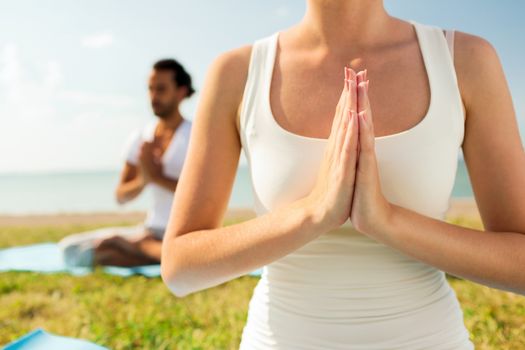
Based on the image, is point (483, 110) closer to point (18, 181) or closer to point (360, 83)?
point (360, 83)

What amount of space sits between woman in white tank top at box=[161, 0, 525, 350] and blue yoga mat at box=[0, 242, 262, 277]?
3.21 meters

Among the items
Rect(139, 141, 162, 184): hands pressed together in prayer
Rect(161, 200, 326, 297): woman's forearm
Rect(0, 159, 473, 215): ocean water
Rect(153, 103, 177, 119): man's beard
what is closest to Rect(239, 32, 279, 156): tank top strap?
Rect(161, 200, 326, 297): woman's forearm

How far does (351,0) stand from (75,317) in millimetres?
3061

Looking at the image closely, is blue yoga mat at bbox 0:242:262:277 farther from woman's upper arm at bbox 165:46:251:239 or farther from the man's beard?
woman's upper arm at bbox 165:46:251:239

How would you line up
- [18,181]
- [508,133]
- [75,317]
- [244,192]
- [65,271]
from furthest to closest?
1. [18,181]
2. [244,192]
3. [65,271]
4. [75,317]
5. [508,133]

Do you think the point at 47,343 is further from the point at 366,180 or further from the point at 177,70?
the point at 177,70

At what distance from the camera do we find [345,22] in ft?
5.07

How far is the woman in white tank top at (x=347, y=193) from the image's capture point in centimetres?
133

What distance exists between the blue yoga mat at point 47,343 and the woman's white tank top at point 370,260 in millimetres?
857

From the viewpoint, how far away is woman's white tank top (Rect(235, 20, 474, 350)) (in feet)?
4.62

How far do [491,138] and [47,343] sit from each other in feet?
5.58

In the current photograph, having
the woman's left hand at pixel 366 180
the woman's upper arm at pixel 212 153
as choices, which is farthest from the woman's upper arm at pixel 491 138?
the woman's upper arm at pixel 212 153

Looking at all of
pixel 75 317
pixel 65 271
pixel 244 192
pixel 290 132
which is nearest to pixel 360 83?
pixel 290 132

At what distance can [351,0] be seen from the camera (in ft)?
4.90
